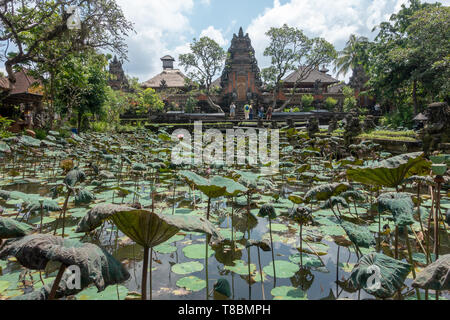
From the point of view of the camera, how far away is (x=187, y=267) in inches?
81.7

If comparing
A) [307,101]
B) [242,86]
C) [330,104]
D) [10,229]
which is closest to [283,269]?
[10,229]

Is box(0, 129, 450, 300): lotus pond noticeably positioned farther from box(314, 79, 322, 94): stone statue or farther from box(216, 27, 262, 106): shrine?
box(314, 79, 322, 94): stone statue

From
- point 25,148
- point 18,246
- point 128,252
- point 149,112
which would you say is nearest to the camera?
point 18,246

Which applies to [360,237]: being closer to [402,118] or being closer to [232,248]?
[232,248]

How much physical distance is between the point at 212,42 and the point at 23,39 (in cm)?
1569

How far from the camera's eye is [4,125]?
8.70 m

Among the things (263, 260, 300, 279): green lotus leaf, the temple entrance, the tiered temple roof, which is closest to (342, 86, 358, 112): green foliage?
the temple entrance

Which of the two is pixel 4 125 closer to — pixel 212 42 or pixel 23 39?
pixel 23 39

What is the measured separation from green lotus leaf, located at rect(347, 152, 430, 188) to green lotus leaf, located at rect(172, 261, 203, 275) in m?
1.32

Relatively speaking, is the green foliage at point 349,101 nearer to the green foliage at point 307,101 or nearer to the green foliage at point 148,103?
the green foliage at point 307,101

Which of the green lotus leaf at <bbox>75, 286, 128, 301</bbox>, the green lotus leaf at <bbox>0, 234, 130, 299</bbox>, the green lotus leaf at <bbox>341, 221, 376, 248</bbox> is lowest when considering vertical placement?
the green lotus leaf at <bbox>75, 286, 128, 301</bbox>

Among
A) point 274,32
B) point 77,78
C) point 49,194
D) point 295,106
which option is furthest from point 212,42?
point 49,194

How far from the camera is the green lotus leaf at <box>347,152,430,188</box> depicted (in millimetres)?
1520
